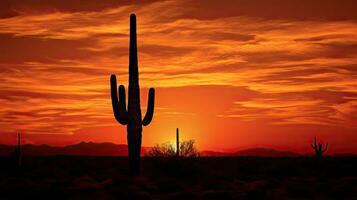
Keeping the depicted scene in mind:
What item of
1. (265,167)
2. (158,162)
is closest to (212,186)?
(158,162)

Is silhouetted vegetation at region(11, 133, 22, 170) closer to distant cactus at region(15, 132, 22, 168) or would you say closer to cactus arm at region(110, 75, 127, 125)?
distant cactus at region(15, 132, 22, 168)

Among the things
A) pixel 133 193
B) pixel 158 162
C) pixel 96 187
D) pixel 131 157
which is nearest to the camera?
pixel 133 193

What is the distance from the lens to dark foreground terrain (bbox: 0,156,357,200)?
2708cm

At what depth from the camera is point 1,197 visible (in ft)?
86.3

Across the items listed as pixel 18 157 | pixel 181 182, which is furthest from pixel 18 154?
pixel 181 182

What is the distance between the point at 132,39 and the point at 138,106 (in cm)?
334

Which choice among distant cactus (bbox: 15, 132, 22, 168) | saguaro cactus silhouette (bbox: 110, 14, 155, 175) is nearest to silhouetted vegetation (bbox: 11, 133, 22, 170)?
distant cactus (bbox: 15, 132, 22, 168)

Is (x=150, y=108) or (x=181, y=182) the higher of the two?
(x=150, y=108)

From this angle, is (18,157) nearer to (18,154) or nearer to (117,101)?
(18,154)

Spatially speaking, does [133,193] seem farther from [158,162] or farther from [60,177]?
[158,162]

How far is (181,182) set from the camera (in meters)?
33.1

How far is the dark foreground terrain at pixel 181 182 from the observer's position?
2708 cm

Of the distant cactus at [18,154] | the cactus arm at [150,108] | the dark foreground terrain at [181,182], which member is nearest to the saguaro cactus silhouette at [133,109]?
the cactus arm at [150,108]

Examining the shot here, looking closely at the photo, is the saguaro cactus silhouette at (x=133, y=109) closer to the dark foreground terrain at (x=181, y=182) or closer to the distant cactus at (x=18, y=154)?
the dark foreground terrain at (x=181, y=182)
